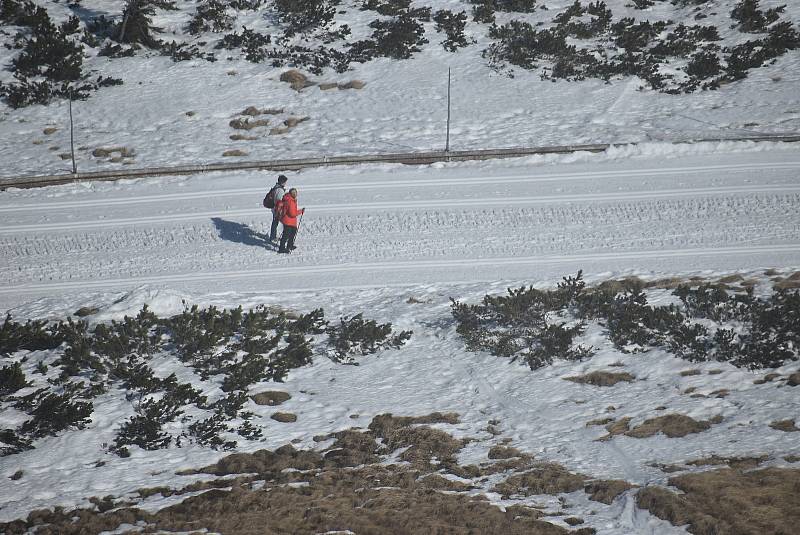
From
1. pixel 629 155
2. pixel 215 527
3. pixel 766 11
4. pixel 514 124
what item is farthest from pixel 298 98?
pixel 215 527

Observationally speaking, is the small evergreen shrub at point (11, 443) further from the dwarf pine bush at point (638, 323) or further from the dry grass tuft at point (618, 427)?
the dry grass tuft at point (618, 427)

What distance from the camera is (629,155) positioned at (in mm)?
19109

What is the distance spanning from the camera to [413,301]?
14438mm

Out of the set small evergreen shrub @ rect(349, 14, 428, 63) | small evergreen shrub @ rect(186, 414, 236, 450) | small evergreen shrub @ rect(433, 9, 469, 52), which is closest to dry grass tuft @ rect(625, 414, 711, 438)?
small evergreen shrub @ rect(186, 414, 236, 450)

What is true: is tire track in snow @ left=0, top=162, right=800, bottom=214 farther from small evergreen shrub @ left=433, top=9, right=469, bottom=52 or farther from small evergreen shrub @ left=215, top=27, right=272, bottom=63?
small evergreen shrub @ left=215, top=27, right=272, bottom=63

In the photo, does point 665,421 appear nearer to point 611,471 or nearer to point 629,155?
point 611,471

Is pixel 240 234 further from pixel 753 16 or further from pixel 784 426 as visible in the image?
pixel 753 16

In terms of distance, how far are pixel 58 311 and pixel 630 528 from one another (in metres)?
10.9

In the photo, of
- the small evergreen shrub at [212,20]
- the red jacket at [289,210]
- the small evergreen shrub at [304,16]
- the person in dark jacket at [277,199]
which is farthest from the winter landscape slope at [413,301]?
the small evergreen shrub at [304,16]

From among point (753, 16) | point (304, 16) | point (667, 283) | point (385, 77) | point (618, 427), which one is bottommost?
point (618, 427)

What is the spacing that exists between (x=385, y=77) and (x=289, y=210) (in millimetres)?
11113

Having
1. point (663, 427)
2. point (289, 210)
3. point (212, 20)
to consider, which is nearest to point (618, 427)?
point (663, 427)

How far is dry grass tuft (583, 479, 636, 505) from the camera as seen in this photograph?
8156 millimetres

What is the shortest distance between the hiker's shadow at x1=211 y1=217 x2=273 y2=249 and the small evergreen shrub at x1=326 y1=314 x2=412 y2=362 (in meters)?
4.19
